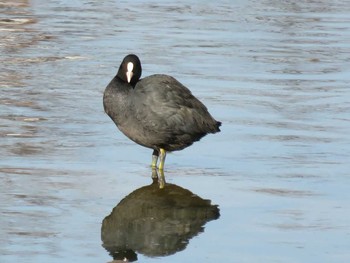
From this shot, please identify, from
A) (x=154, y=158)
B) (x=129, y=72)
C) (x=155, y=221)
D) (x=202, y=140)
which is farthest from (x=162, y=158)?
(x=155, y=221)

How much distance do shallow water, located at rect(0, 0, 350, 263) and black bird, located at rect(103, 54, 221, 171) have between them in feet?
0.85

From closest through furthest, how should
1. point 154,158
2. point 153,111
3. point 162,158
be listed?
point 153,111 → point 162,158 → point 154,158

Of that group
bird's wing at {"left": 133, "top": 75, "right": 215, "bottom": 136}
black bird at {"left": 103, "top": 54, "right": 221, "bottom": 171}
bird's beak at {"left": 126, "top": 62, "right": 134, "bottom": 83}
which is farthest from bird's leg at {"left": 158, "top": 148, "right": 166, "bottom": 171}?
bird's beak at {"left": 126, "top": 62, "right": 134, "bottom": 83}

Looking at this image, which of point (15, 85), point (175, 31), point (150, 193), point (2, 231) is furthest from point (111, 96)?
point (175, 31)

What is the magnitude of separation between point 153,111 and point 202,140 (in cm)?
139

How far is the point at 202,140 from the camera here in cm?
1095

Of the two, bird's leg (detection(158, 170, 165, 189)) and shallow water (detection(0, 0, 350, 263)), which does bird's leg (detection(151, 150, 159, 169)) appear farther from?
bird's leg (detection(158, 170, 165, 189))

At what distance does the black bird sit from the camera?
9.66m

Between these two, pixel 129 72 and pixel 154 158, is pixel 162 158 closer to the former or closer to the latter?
pixel 154 158

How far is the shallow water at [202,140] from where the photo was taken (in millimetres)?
7699

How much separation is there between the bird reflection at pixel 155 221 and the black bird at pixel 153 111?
0.44m

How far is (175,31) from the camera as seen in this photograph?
17.5m

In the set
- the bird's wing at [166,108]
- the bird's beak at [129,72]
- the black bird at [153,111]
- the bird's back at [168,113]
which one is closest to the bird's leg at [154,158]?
the black bird at [153,111]

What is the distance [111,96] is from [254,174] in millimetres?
1363
